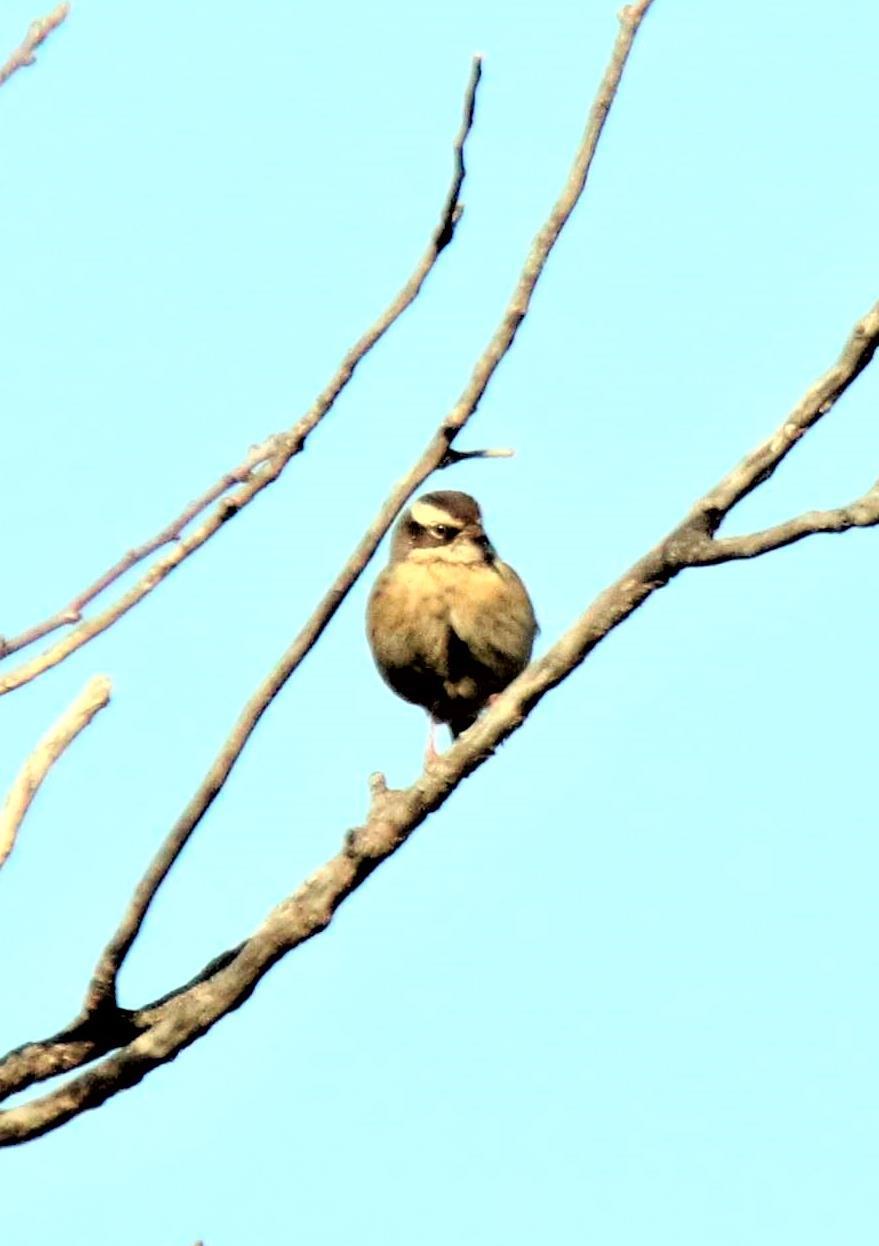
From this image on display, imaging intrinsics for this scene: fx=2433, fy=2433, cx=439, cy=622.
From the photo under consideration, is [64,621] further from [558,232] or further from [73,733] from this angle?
[558,232]

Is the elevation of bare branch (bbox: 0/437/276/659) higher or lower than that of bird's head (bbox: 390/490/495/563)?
higher

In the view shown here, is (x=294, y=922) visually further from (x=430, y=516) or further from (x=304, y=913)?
(x=430, y=516)

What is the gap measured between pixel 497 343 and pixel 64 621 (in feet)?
3.76

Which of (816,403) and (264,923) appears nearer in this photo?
(816,403)

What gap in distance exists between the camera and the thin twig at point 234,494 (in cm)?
437

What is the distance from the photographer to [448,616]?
33.9 feet

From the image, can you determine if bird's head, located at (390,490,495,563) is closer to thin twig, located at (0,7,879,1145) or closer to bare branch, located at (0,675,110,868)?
thin twig, located at (0,7,879,1145)

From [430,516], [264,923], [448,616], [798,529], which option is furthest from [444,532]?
[798,529]

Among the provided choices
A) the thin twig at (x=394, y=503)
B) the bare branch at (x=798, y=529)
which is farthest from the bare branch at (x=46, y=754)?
the bare branch at (x=798, y=529)

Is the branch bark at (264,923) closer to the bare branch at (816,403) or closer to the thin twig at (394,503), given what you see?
the thin twig at (394,503)

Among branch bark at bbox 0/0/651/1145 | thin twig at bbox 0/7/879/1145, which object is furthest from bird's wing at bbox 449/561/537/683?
thin twig at bbox 0/7/879/1145

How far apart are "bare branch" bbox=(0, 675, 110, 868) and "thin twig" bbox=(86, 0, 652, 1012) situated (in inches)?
11.6

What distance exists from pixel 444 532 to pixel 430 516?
11cm

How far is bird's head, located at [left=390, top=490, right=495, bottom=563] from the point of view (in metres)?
10.6
